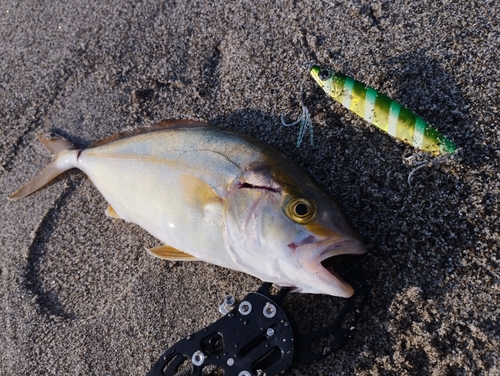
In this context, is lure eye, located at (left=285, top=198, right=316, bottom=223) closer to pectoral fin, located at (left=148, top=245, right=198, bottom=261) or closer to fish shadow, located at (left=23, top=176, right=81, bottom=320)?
pectoral fin, located at (left=148, top=245, right=198, bottom=261)

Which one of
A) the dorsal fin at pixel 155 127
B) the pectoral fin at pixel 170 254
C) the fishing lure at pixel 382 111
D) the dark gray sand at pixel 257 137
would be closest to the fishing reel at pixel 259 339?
the dark gray sand at pixel 257 137

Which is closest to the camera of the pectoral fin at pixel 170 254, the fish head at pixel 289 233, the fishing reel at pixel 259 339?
the fish head at pixel 289 233

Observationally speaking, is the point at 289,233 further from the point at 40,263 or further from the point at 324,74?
the point at 40,263

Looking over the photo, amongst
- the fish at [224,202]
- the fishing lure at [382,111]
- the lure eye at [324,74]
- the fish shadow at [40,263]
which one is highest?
the lure eye at [324,74]

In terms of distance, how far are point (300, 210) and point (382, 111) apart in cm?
79

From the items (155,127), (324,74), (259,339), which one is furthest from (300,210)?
(155,127)

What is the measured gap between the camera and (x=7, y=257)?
2.65m

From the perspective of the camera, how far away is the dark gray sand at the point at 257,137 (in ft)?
6.82

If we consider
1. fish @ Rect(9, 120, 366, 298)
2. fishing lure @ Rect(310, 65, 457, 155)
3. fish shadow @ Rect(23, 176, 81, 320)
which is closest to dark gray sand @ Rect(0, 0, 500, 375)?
fish shadow @ Rect(23, 176, 81, 320)

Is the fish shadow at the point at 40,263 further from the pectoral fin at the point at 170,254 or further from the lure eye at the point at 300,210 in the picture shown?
the lure eye at the point at 300,210

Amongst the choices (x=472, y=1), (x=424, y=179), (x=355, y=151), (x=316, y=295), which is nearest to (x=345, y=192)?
(x=355, y=151)

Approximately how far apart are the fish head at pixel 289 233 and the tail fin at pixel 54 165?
3.95 ft

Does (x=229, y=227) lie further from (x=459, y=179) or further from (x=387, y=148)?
(x=459, y=179)

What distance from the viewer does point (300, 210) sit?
1.93m
